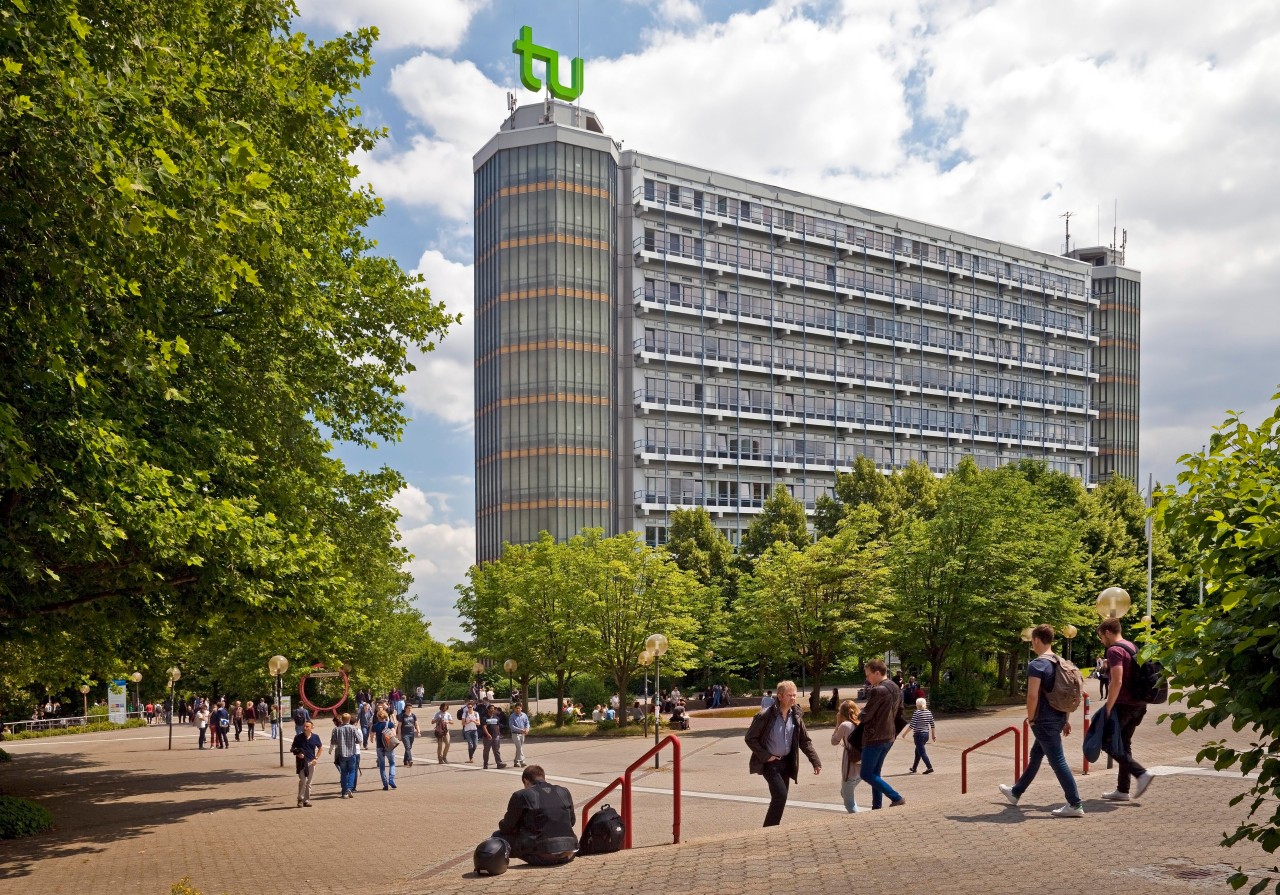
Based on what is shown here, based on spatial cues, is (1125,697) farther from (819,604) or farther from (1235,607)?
(819,604)

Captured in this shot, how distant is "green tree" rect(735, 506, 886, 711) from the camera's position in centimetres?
4159

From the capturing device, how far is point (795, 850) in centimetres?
1021

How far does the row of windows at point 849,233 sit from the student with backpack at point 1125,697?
86738 mm

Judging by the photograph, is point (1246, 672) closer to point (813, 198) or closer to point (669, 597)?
point (669, 597)

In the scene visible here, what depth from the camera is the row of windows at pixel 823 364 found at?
311 ft

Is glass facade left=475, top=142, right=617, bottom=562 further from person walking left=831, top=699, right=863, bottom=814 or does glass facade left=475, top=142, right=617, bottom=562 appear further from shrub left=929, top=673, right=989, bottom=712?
person walking left=831, top=699, right=863, bottom=814

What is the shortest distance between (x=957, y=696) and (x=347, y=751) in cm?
2571

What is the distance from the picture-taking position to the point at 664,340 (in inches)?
3713

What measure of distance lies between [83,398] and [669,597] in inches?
1323

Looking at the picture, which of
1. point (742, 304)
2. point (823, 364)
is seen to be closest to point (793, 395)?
point (823, 364)

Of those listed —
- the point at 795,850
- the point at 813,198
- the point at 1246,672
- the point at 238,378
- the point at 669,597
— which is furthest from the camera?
the point at 813,198

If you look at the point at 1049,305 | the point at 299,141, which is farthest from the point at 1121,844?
the point at 1049,305

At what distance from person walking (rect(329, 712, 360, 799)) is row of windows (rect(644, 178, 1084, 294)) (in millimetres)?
77016

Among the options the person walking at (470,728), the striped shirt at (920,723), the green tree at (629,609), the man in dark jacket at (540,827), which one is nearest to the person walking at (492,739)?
the person walking at (470,728)
